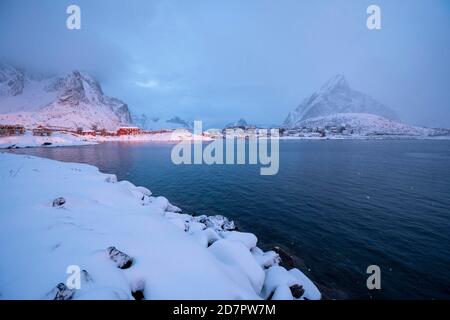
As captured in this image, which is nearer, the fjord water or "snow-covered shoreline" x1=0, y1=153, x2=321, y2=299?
"snow-covered shoreline" x1=0, y1=153, x2=321, y2=299

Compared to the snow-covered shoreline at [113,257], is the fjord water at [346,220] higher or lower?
lower

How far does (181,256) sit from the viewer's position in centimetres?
848

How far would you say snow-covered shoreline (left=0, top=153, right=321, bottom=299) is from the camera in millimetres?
6078

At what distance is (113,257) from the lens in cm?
725

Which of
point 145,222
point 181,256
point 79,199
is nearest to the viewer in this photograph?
point 181,256

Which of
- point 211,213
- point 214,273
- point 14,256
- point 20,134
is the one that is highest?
point 20,134

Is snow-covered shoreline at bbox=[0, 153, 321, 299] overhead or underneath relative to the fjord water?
overhead

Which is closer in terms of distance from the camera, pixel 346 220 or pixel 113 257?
pixel 113 257

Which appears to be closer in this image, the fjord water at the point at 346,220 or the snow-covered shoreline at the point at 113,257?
the snow-covered shoreline at the point at 113,257

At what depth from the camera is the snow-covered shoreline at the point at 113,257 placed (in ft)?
19.9

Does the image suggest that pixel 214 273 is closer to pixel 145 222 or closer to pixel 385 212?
pixel 145 222

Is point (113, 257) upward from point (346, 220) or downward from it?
upward

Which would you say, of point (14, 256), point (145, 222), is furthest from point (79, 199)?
point (14, 256)
